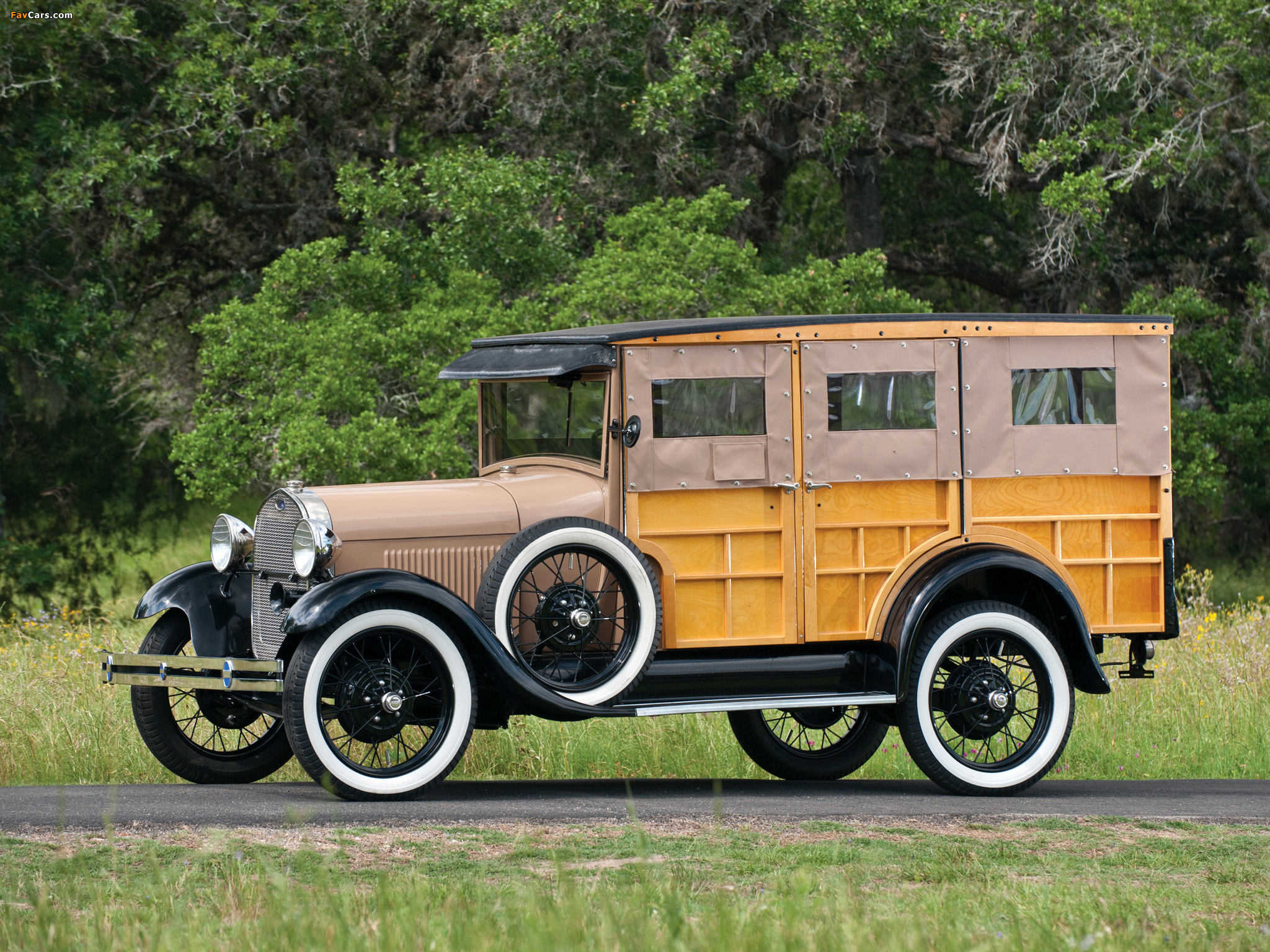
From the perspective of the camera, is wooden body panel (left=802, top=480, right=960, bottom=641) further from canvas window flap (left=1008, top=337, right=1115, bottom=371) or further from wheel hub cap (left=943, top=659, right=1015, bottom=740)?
canvas window flap (left=1008, top=337, right=1115, bottom=371)

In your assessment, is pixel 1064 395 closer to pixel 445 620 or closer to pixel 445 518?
pixel 445 518

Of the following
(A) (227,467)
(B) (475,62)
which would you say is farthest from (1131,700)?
(B) (475,62)

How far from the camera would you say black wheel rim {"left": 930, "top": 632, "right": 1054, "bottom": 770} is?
7.94m

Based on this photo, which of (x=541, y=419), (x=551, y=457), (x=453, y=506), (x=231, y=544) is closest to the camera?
(x=453, y=506)

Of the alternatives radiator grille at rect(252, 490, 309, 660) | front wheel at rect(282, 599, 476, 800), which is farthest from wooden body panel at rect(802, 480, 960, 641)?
radiator grille at rect(252, 490, 309, 660)

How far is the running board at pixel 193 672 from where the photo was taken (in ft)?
23.7

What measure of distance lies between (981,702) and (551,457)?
8.40 feet

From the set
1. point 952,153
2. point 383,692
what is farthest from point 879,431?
point 952,153

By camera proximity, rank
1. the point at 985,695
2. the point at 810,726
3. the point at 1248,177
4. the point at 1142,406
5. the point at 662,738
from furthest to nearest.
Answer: the point at 1248,177
the point at 662,738
the point at 810,726
the point at 1142,406
the point at 985,695

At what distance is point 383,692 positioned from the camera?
7.18 m

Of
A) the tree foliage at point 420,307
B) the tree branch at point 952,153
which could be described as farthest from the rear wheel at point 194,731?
the tree branch at point 952,153

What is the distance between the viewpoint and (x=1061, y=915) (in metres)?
4.76

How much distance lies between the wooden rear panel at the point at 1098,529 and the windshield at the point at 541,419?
195 centimetres

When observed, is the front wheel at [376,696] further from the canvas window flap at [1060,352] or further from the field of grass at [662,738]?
the canvas window flap at [1060,352]
